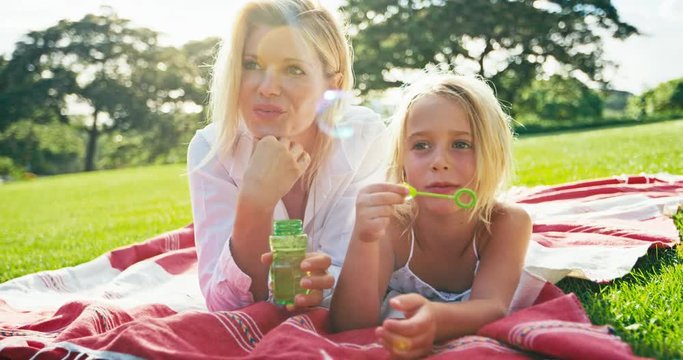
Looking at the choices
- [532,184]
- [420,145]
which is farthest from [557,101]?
[420,145]

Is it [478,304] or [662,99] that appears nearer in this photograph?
[478,304]

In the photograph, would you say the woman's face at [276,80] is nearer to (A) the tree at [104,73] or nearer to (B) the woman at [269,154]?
(B) the woman at [269,154]

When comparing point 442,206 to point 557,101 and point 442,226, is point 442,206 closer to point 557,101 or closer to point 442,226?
point 442,226

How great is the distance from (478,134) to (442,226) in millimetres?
365

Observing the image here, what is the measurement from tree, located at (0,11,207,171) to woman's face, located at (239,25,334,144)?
1325 inches

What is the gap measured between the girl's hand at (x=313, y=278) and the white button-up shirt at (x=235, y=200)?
278 mm

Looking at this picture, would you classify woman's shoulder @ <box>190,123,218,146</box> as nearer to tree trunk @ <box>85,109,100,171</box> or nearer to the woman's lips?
the woman's lips

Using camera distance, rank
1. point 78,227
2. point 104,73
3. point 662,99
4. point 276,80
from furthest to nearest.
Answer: point 662,99, point 104,73, point 78,227, point 276,80

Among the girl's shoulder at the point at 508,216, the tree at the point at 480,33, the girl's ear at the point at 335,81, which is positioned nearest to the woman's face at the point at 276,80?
the girl's ear at the point at 335,81


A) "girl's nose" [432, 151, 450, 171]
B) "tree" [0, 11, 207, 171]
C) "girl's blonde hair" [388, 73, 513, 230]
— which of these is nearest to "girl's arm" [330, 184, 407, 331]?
"girl's nose" [432, 151, 450, 171]

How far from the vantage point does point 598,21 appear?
26656 millimetres

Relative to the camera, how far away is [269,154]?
218 cm

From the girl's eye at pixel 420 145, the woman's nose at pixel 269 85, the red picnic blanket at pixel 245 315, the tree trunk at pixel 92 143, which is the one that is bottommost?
the tree trunk at pixel 92 143

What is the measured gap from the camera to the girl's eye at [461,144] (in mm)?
2238
